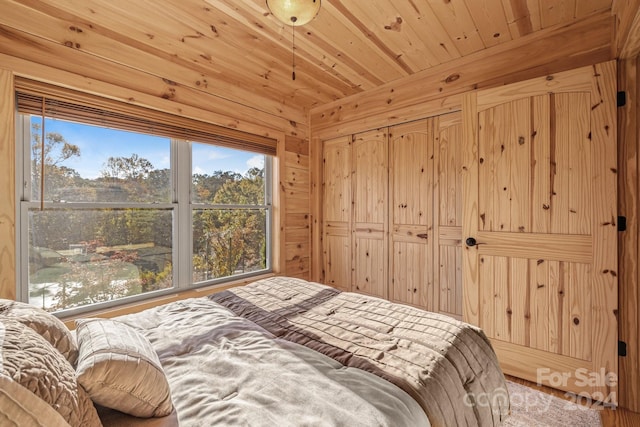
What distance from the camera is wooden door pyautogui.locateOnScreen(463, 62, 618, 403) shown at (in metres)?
1.88

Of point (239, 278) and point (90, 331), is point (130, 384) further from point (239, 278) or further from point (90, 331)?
point (239, 278)

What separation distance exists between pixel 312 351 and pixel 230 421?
0.44 metres

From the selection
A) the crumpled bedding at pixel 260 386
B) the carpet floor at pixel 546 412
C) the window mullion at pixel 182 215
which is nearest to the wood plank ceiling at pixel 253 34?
the window mullion at pixel 182 215

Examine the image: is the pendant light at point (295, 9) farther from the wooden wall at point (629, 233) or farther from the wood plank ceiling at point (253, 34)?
the wooden wall at point (629, 233)

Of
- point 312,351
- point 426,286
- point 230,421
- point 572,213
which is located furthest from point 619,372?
point 230,421

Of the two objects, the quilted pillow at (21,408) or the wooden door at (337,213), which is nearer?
the quilted pillow at (21,408)

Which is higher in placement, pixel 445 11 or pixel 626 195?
pixel 445 11

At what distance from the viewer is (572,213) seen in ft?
6.55

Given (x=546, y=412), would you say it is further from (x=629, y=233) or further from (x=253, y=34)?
(x=253, y=34)

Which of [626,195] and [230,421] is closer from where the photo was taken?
[230,421]

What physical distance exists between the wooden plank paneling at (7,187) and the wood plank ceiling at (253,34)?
0.27 m

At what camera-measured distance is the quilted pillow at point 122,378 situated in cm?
74

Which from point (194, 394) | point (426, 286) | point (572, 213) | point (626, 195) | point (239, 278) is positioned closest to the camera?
point (194, 394)

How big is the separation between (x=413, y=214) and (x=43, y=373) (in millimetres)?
2833
